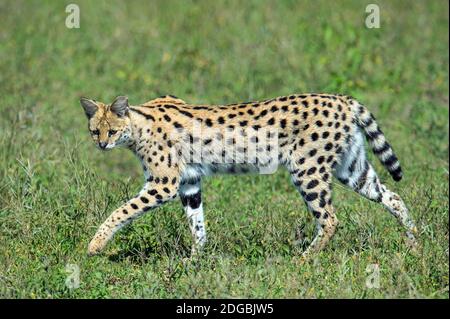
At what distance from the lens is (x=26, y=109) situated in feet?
38.9

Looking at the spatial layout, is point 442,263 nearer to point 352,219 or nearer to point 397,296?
point 397,296

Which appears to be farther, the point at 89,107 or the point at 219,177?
the point at 219,177

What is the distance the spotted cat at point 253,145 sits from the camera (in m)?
8.72

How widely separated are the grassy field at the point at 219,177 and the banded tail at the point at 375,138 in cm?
38

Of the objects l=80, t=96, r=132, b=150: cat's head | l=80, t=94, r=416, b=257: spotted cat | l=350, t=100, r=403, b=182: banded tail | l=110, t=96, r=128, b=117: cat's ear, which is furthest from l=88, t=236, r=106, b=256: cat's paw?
l=350, t=100, r=403, b=182: banded tail

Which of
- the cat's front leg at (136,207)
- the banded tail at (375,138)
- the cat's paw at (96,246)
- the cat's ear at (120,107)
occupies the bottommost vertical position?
the cat's paw at (96,246)

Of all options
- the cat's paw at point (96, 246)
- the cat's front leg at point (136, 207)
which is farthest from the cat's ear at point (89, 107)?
the cat's paw at point (96, 246)

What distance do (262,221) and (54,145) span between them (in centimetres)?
306

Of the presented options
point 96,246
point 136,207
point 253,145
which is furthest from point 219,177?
point 96,246

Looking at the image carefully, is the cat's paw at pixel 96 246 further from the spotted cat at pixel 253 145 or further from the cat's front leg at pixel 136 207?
the spotted cat at pixel 253 145

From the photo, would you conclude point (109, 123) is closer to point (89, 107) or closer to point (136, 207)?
point (89, 107)

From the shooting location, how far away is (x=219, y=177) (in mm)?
10703

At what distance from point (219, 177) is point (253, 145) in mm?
1850

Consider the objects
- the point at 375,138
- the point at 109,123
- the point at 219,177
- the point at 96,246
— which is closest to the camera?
the point at 96,246
